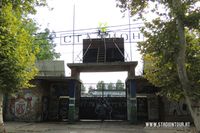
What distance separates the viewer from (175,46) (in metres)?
11.7

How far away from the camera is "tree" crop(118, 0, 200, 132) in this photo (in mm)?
11498

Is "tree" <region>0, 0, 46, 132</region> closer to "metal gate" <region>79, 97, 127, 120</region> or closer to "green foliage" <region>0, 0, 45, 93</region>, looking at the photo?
"green foliage" <region>0, 0, 45, 93</region>

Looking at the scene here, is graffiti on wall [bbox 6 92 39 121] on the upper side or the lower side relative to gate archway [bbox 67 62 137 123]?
lower

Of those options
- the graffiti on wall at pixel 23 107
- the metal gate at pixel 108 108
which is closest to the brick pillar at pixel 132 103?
the metal gate at pixel 108 108

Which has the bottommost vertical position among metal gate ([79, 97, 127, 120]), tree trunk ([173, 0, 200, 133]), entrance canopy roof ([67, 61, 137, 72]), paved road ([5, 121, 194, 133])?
paved road ([5, 121, 194, 133])

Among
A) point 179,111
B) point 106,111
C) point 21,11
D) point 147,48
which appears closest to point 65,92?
point 106,111

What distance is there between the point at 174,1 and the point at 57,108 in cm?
1864

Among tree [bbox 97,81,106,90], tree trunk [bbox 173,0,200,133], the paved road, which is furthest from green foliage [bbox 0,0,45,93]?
tree [bbox 97,81,106,90]

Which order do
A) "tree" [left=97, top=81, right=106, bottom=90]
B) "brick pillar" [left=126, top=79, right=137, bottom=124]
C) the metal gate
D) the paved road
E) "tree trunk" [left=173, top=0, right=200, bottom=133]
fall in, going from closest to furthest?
1. "tree trunk" [left=173, top=0, right=200, bottom=133]
2. the paved road
3. "brick pillar" [left=126, top=79, right=137, bottom=124]
4. the metal gate
5. "tree" [left=97, top=81, right=106, bottom=90]

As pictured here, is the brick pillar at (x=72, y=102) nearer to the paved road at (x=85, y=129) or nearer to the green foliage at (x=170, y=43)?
the paved road at (x=85, y=129)

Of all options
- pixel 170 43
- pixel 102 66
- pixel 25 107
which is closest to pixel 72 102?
pixel 102 66

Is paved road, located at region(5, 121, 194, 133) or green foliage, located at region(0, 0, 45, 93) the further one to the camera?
paved road, located at region(5, 121, 194, 133)

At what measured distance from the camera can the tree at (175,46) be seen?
37.7ft

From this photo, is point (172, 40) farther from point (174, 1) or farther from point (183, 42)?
point (174, 1)
